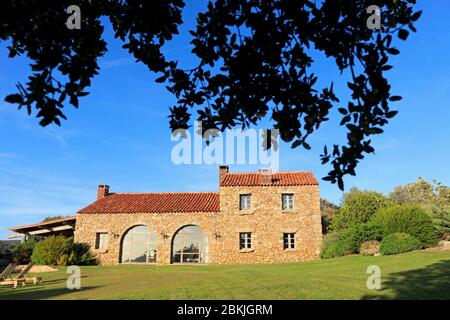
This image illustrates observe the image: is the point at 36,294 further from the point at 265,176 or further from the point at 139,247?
the point at 265,176

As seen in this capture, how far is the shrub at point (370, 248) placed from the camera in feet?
63.4

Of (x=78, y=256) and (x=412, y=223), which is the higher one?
(x=412, y=223)

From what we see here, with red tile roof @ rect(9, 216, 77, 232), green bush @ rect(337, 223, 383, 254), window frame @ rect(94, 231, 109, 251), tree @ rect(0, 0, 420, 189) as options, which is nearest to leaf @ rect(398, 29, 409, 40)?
tree @ rect(0, 0, 420, 189)

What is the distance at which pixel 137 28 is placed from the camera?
4.70 metres

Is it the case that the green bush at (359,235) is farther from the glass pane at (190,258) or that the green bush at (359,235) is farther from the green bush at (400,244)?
the glass pane at (190,258)

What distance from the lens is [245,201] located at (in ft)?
84.5

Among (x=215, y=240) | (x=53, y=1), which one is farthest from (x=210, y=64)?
(x=215, y=240)

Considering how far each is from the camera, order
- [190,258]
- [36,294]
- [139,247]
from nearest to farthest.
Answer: [36,294] → [190,258] → [139,247]

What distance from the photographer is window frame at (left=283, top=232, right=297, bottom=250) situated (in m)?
24.7

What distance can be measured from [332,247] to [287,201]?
4.81 metres

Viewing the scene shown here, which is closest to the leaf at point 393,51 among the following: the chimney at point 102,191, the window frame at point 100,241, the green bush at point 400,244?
the green bush at point 400,244

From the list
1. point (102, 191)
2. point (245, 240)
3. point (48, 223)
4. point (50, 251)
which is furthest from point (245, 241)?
point (48, 223)

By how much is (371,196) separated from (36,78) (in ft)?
88.8
